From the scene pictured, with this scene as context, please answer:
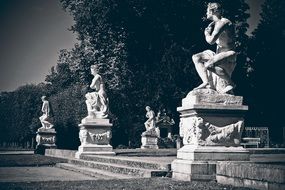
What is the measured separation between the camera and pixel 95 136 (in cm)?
1925

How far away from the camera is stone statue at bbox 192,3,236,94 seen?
965 cm

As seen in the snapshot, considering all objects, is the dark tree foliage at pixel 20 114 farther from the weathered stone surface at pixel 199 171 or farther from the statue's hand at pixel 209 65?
the weathered stone surface at pixel 199 171

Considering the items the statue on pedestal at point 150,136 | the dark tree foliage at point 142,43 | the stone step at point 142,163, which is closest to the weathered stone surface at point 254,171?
the stone step at point 142,163

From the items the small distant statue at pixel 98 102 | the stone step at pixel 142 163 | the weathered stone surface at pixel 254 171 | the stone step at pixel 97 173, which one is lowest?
the stone step at pixel 97 173

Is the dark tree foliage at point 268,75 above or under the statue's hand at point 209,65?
above

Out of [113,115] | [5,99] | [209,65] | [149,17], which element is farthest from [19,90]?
[209,65]

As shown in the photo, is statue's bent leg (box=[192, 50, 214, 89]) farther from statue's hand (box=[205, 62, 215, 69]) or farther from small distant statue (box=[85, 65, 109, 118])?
small distant statue (box=[85, 65, 109, 118])

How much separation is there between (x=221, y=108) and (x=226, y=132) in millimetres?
507

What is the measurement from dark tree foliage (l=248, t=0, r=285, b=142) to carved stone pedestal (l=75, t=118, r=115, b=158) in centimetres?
1737

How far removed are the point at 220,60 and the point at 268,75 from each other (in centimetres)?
2836

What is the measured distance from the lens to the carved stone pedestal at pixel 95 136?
19016 mm

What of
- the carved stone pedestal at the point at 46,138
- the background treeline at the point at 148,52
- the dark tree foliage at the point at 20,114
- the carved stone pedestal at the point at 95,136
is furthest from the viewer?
the dark tree foliage at the point at 20,114

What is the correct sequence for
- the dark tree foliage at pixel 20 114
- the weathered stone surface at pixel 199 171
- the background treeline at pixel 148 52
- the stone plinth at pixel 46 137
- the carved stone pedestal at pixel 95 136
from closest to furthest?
the weathered stone surface at pixel 199 171 → the carved stone pedestal at pixel 95 136 → the stone plinth at pixel 46 137 → the background treeline at pixel 148 52 → the dark tree foliage at pixel 20 114

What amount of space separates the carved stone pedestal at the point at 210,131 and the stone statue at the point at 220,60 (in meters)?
0.29
